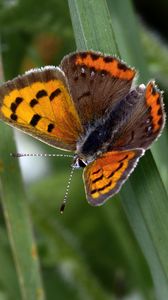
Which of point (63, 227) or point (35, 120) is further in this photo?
point (63, 227)

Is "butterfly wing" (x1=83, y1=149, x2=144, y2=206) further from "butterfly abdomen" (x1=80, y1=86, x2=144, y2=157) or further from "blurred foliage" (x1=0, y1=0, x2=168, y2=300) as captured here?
"blurred foliage" (x1=0, y1=0, x2=168, y2=300)

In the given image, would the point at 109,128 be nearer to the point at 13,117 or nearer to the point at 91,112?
the point at 91,112

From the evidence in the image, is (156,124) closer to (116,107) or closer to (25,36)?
(116,107)

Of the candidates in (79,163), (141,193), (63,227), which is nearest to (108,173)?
(141,193)

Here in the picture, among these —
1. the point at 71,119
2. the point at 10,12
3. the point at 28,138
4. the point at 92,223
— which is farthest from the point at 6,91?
the point at 28,138

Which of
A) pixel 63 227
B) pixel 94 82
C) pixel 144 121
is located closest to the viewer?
pixel 144 121

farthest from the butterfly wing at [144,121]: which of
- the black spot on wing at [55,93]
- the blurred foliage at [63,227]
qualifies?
the blurred foliage at [63,227]

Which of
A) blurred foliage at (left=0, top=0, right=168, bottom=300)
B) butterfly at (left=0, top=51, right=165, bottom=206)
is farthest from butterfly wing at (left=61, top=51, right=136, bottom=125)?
blurred foliage at (left=0, top=0, right=168, bottom=300)
